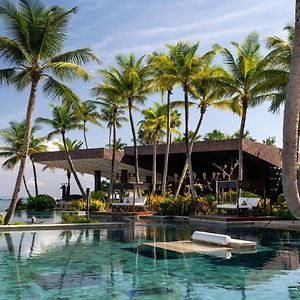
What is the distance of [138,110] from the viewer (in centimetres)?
3089

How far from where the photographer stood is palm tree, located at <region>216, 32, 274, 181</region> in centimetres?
2173

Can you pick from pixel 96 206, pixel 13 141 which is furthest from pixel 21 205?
pixel 96 206

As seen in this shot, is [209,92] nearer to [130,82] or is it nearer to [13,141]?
[130,82]

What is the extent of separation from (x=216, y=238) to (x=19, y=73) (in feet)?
31.6

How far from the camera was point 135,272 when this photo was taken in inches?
330

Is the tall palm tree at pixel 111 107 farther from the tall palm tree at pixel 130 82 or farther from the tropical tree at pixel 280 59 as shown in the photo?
the tropical tree at pixel 280 59

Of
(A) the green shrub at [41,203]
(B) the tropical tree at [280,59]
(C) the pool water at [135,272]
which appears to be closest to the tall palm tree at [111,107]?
(A) the green shrub at [41,203]

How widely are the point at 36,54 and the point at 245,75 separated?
1072 centimetres

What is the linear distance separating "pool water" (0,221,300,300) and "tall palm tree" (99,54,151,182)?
1574 centimetres

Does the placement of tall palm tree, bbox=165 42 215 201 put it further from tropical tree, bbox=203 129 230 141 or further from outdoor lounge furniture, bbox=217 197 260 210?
tropical tree, bbox=203 129 230 141

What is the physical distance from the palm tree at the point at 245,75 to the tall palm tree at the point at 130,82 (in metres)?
6.07

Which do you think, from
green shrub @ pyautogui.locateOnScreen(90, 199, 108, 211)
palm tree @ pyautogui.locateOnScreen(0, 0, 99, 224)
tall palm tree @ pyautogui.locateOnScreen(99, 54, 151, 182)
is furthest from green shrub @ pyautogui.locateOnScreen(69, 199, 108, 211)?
palm tree @ pyautogui.locateOnScreen(0, 0, 99, 224)

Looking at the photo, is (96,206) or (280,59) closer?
(280,59)

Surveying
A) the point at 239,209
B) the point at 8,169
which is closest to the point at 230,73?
the point at 239,209
